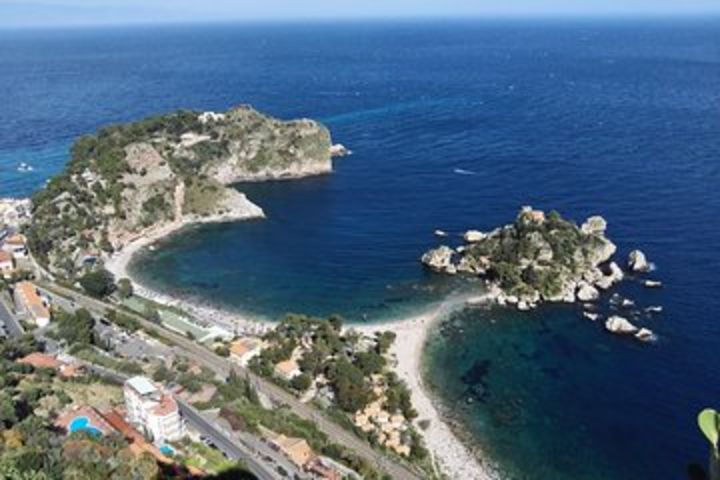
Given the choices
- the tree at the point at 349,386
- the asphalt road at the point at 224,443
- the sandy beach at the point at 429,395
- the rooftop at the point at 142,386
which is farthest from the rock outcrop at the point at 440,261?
the rooftop at the point at 142,386

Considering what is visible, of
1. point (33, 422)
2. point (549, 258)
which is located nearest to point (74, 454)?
point (33, 422)

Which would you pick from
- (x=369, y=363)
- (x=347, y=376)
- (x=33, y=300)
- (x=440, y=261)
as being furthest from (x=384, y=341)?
(x=33, y=300)

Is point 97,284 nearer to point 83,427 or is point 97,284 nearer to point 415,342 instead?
point 83,427

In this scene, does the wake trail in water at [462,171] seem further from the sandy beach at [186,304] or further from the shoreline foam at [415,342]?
the sandy beach at [186,304]

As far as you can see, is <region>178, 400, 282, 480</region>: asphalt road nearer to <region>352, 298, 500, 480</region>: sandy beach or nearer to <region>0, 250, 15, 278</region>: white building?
<region>352, 298, 500, 480</region>: sandy beach

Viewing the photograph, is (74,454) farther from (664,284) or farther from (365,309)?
(664,284)

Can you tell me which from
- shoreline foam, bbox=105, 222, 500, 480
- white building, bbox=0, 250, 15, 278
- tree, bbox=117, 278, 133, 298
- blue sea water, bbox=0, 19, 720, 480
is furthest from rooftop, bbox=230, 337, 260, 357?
white building, bbox=0, 250, 15, 278
